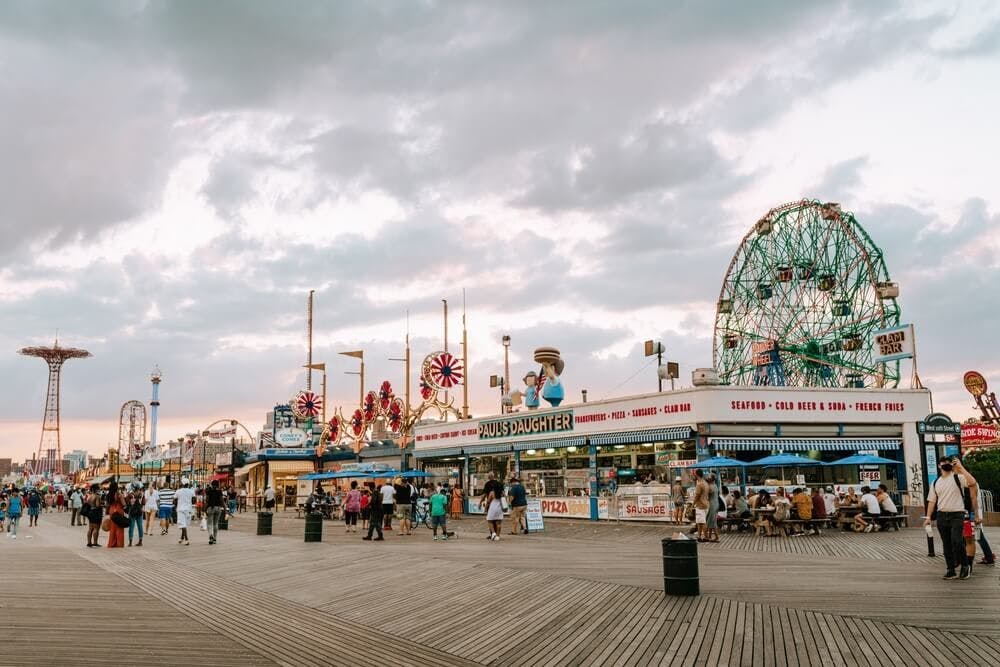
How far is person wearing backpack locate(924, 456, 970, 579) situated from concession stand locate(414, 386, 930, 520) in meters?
15.6

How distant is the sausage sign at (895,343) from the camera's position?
33469 millimetres

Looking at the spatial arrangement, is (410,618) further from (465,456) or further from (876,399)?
(465,456)

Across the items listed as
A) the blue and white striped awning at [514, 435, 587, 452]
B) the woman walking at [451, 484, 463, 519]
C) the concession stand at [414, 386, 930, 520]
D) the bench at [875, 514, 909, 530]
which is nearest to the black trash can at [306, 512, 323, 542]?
the concession stand at [414, 386, 930, 520]

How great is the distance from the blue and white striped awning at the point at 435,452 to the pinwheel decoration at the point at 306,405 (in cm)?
1954

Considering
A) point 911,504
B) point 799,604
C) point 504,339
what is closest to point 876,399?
point 911,504

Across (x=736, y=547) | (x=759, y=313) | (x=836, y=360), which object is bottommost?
(x=736, y=547)

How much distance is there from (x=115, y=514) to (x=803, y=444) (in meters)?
21.9

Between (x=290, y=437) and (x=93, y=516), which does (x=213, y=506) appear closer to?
(x=93, y=516)

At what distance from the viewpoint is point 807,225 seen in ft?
144

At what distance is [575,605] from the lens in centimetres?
1037

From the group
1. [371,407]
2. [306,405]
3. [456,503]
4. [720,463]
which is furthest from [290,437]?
[720,463]

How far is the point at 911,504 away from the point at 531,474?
1566cm

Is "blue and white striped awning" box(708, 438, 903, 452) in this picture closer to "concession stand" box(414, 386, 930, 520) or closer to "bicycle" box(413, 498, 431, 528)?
"concession stand" box(414, 386, 930, 520)

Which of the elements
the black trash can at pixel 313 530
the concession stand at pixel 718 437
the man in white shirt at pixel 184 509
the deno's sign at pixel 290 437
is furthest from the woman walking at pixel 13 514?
the deno's sign at pixel 290 437
